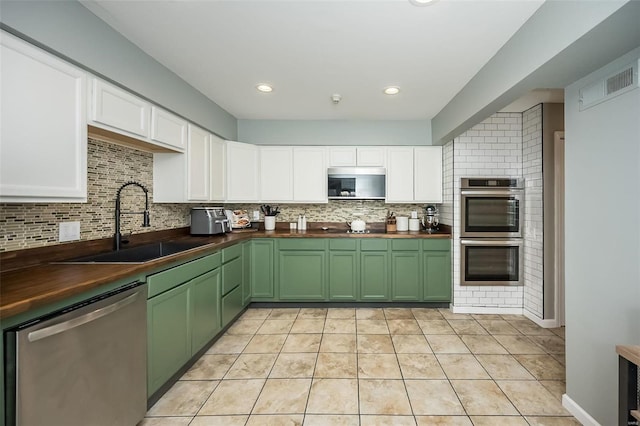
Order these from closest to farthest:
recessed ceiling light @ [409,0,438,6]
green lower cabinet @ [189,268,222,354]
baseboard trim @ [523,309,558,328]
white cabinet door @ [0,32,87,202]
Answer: white cabinet door @ [0,32,87,202], recessed ceiling light @ [409,0,438,6], green lower cabinet @ [189,268,222,354], baseboard trim @ [523,309,558,328]

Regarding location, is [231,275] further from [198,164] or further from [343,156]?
[343,156]

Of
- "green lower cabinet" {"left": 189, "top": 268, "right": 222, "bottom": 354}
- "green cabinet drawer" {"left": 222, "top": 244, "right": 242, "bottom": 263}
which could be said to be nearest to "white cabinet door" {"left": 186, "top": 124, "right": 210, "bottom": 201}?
"green cabinet drawer" {"left": 222, "top": 244, "right": 242, "bottom": 263}

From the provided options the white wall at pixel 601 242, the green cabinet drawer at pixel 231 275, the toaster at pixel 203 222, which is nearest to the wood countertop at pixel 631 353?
the white wall at pixel 601 242

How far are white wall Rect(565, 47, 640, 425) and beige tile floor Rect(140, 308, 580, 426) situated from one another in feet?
1.23

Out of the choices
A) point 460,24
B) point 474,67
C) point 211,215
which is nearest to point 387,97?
point 474,67

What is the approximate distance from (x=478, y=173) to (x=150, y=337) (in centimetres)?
367

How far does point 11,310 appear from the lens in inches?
40.9

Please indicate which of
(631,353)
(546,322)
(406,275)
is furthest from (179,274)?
(546,322)

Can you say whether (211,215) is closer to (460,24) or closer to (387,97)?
(387,97)

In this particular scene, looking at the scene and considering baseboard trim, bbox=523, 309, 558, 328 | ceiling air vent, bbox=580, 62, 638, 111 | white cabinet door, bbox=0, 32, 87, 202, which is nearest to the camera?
white cabinet door, bbox=0, 32, 87, 202

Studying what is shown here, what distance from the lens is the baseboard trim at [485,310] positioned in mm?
3529

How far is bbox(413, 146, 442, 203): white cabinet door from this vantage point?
12.8 ft

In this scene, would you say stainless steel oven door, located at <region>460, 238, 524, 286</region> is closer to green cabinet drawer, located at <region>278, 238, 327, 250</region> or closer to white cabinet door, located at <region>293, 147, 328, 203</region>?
green cabinet drawer, located at <region>278, 238, 327, 250</region>

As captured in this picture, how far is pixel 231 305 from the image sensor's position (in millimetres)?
3047
